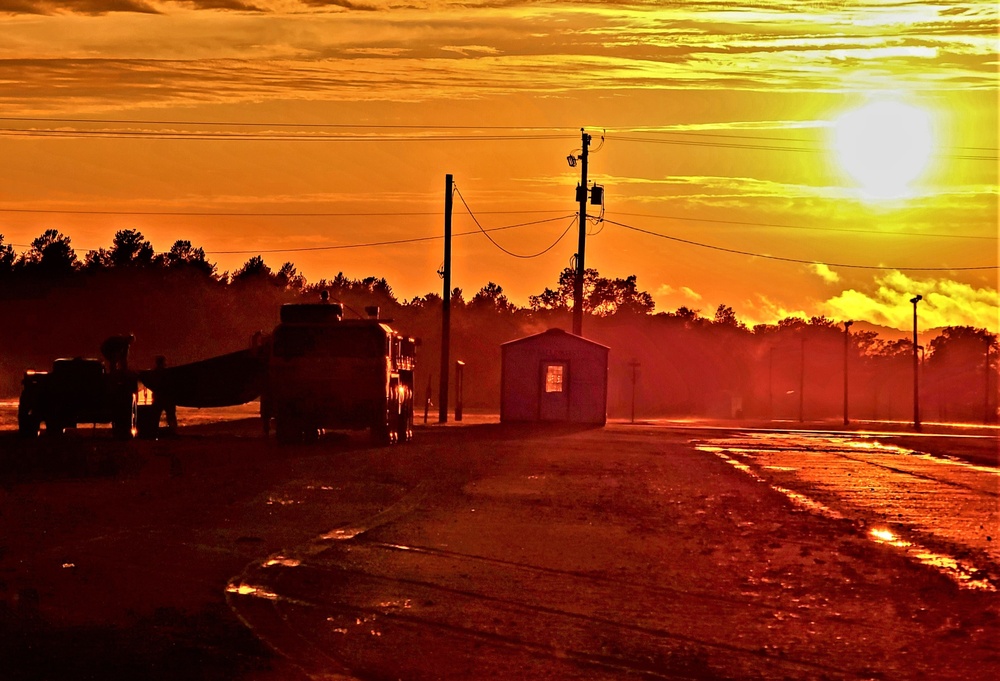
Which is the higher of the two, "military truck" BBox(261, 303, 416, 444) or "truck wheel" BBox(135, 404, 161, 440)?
"military truck" BBox(261, 303, 416, 444)

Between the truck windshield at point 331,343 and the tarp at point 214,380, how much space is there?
3689 mm

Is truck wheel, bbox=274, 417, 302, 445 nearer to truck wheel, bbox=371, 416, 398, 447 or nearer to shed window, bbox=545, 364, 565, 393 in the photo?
truck wheel, bbox=371, 416, 398, 447

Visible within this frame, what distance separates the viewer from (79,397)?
3231 centimetres

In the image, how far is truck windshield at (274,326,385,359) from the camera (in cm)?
3191

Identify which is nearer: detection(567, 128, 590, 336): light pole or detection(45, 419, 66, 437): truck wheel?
detection(45, 419, 66, 437): truck wheel

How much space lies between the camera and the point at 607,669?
8500 millimetres

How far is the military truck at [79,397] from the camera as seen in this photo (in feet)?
106

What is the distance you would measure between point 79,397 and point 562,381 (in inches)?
892

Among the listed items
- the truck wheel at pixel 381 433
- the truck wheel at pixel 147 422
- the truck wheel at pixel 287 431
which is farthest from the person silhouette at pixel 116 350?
the truck wheel at pixel 381 433

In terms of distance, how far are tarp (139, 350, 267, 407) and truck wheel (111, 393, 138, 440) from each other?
2611 millimetres

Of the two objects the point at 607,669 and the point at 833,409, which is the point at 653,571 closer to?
the point at 607,669

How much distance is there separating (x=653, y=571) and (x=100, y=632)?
Answer: 527 centimetres

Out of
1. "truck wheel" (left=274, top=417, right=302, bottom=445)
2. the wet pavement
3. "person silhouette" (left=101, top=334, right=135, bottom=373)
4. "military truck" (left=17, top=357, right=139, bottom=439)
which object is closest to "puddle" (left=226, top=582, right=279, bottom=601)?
the wet pavement

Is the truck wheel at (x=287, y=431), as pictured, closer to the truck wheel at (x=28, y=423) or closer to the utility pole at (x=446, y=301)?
the truck wheel at (x=28, y=423)
